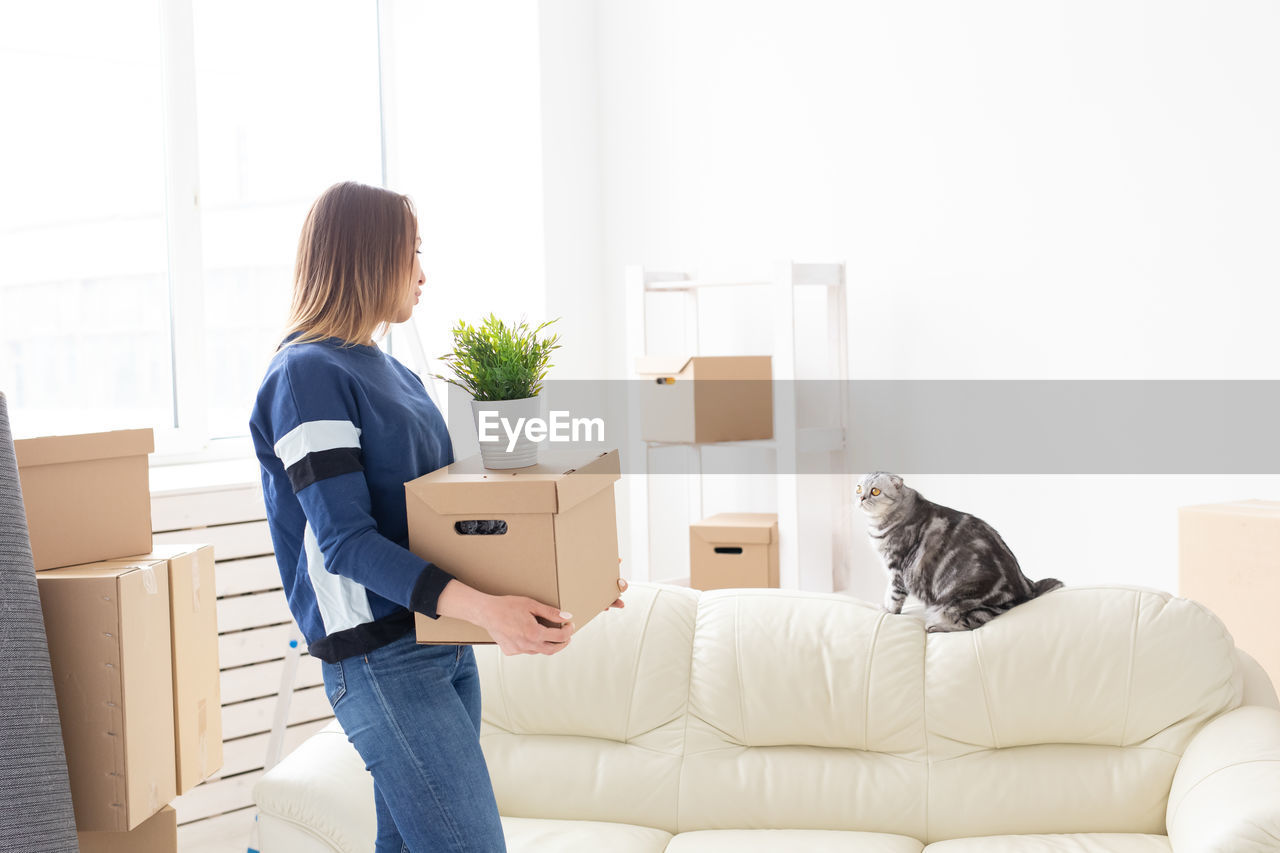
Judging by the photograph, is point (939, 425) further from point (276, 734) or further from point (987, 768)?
point (276, 734)

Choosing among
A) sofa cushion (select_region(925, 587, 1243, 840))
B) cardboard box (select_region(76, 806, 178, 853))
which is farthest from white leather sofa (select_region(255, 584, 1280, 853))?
cardboard box (select_region(76, 806, 178, 853))

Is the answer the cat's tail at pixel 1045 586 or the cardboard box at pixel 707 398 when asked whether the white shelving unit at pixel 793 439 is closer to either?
the cardboard box at pixel 707 398

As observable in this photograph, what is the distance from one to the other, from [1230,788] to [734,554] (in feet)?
4.90

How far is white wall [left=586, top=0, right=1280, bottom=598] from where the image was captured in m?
2.37

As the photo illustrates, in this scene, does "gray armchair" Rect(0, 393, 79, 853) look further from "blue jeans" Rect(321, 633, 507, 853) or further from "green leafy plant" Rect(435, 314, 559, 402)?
"green leafy plant" Rect(435, 314, 559, 402)

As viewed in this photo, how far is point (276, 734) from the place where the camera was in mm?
2508

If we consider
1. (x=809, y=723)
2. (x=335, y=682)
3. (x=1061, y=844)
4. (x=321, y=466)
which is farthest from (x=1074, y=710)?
(x=321, y=466)

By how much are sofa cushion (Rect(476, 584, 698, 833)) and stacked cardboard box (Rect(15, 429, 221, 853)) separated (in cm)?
78

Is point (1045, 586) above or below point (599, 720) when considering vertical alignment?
above

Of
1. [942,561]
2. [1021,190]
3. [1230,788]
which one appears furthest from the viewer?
[1021,190]

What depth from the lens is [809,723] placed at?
2111 millimetres

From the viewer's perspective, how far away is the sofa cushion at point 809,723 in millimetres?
2068

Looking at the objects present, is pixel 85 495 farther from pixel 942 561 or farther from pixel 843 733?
pixel 942 561

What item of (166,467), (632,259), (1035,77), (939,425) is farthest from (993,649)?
(166,467)
